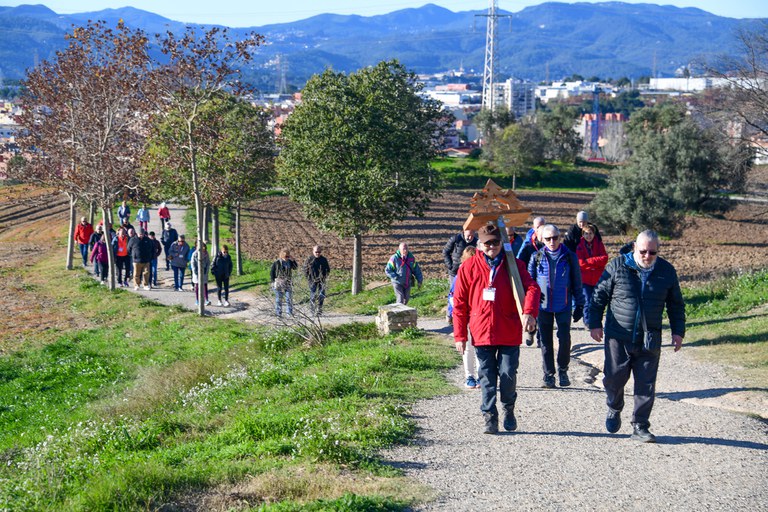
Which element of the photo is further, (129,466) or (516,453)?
(516,453)

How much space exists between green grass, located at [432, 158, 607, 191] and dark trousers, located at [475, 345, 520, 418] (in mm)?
58471

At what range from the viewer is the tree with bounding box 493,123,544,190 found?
66.8 m

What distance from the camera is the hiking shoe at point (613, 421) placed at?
26.5 feet

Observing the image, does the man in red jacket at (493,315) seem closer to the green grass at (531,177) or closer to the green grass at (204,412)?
the green grass at (204,412)

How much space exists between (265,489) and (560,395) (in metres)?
4.31

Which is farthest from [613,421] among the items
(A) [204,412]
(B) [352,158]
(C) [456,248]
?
(B) [352,158]

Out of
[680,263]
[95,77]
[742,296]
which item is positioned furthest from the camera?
[680,263]

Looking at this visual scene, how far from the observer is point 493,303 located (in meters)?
7.98

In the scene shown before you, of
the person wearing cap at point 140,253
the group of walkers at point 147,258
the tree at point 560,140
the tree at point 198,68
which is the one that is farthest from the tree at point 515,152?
the tree at point 198,68

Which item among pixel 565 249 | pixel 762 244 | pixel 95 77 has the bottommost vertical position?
pixel 762 244

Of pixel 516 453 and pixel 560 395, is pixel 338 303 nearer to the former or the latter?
pixel 560 395

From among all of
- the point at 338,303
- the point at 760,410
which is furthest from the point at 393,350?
the point at 338,303

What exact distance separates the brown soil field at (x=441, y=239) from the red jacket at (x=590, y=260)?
9351 millimetres

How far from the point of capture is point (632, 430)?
8227 mm
